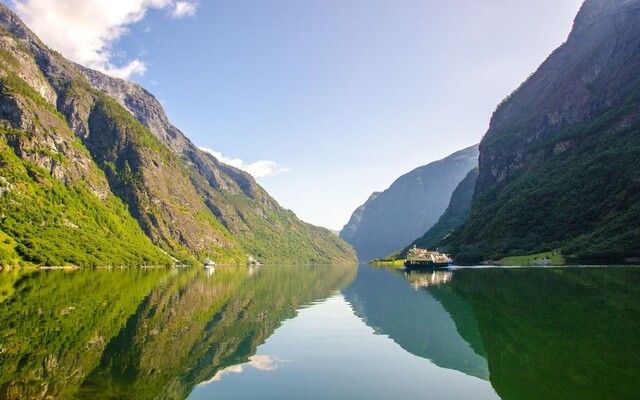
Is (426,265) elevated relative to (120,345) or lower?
elevated

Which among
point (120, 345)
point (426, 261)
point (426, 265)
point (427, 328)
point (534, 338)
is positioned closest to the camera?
point (120, 345)

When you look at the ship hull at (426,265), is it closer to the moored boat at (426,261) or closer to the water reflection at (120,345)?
the moored boat at (426,261)

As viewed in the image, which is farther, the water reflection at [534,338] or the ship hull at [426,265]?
the ship hull at [426,265]

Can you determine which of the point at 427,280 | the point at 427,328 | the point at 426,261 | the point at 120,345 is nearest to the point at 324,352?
the point at 427,328

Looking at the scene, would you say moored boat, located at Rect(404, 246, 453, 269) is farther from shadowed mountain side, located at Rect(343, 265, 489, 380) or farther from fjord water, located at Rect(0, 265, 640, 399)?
fjord water, located at Rect(0, 265, 640, 399)

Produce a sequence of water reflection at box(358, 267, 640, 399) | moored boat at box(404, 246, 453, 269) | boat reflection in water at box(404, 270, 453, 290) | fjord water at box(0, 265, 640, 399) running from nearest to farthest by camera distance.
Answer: water reflection at box(358, 267, 640, 399), fjord water at box(0, 265, 640, 399), boat reflection in water at box(404, 270, 453, 290), moored boat at box(404, 246, 453, 269)

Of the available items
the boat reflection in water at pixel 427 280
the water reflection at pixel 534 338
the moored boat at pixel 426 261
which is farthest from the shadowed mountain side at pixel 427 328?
the moored boat at pixel 426 261

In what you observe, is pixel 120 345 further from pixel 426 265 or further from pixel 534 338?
pixel 426 265

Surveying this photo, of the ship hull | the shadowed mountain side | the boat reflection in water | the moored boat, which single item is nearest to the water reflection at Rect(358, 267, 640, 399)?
the shadowed mountain side

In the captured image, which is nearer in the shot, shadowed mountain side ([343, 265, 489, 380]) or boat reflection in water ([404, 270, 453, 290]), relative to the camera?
shadowed mountain side ([343, 265, 489, 380])

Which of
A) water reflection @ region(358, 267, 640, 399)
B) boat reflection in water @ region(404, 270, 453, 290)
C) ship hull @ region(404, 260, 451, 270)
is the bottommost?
water reflection @ region(358, 267, 640, 399)

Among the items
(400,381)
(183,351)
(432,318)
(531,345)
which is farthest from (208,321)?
(531,345)

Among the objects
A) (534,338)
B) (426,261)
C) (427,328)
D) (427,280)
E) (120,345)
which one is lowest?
(534,338)
